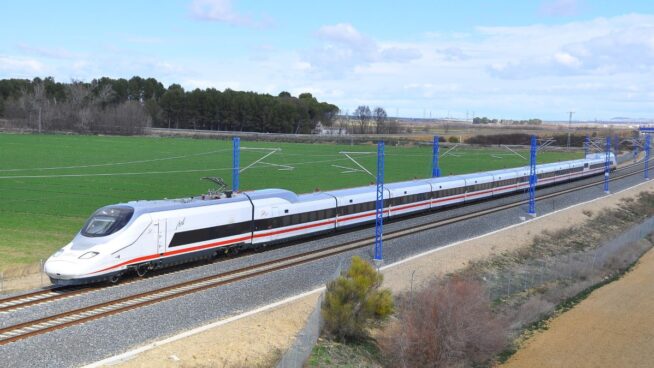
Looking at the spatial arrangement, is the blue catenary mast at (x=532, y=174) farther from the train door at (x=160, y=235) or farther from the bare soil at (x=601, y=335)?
the train door at (x=160, y=235)

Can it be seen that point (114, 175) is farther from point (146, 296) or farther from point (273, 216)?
point (146, 296)

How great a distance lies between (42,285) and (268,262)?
9.47 metres

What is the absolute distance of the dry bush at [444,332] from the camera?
22.7 meters

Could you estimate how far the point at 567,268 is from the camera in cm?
3778

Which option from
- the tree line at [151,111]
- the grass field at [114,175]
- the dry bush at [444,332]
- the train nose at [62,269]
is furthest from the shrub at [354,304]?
the tree line at [151,111]

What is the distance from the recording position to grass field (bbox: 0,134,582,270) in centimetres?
3944

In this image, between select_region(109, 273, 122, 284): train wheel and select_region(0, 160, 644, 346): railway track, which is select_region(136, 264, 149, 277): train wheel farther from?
select_region(0, 160, 644, 346): railway track

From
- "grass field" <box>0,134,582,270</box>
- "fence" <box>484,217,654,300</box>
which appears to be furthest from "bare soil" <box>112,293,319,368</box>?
"grass field" <box>0,134,582,270</box>

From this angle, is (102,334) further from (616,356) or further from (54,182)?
(54,182)

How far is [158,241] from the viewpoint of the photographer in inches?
1037

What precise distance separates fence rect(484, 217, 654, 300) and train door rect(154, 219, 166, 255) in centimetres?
1452

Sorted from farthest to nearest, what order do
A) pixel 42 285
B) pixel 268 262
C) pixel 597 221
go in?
pixel 597 221 → pixel 268 262 → pixel 42 285

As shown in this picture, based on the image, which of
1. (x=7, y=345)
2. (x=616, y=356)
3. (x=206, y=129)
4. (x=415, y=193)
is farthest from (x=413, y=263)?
(x=206, y=129)

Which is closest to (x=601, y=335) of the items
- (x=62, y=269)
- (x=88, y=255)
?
(x=88, y=255)
